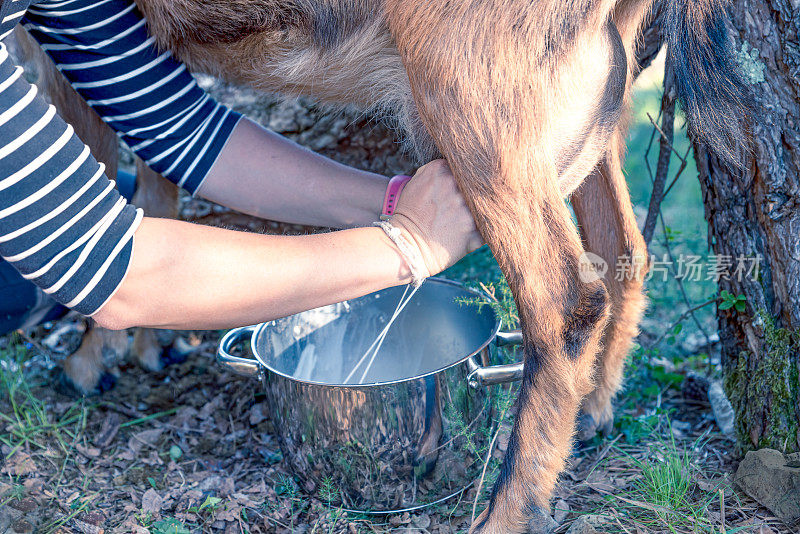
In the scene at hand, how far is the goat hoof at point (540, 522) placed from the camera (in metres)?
1.78

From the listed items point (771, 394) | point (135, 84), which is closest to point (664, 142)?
point (771, 394)

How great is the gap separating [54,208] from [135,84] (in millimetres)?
728

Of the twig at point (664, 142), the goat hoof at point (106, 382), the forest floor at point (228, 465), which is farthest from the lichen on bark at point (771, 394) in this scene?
the goat hoof at point (106, 382)

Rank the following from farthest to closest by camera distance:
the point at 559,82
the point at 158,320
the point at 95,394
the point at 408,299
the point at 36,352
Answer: the point at 36,352 < the point at 95,394 < the point at 408,299 < the point at 559,82 < the point at 158,320

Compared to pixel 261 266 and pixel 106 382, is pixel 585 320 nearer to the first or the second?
pixel 261 266

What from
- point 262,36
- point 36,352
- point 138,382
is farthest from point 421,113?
point 36,352

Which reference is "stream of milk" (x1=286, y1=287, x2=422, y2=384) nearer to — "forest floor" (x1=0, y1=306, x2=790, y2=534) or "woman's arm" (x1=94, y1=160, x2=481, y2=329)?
"forest floor" (x1=0, y1=306, x2=790, y2=534)

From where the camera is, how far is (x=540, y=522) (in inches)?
70.4

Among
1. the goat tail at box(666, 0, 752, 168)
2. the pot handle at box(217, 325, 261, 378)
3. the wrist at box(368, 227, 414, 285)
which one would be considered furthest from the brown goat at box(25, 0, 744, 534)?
the pot handle at box(217, 325, 261, 378)

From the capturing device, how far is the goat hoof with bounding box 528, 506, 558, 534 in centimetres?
178

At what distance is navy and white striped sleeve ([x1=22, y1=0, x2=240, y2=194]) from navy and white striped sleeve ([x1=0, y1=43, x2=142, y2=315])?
0.45 metres

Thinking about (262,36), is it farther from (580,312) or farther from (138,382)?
(138,382)

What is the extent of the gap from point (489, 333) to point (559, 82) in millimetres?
797

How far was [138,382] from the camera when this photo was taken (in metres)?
2.71
